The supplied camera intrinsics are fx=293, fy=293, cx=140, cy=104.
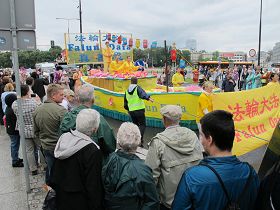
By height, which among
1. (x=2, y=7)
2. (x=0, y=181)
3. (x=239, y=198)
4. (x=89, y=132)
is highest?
(x=2, y=7)

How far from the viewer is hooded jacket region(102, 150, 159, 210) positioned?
7.83ft

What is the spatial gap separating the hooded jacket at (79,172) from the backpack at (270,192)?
1.32 metres

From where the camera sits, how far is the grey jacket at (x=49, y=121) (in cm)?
418

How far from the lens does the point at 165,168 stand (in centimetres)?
279

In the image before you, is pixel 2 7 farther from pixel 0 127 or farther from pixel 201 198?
pixel 0 127

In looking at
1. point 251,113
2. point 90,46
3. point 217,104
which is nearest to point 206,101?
point 217,104

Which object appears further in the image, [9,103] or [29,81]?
[29,81]

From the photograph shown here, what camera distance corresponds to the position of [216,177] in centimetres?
179

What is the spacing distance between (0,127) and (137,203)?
806 cm

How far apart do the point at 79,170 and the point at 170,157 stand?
33.2 inches

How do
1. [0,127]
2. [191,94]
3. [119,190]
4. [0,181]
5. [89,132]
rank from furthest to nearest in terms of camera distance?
[0,127] → [191,94] → [0,181] → [89,132] → [119,190]

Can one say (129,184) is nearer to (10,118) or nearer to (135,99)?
(10,118)

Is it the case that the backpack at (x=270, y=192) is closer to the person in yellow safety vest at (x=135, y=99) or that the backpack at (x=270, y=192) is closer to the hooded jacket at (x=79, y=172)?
the hooded jacket at (x=79, y=172)

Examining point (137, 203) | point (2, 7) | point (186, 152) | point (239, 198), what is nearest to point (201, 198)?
point (239, 198)
